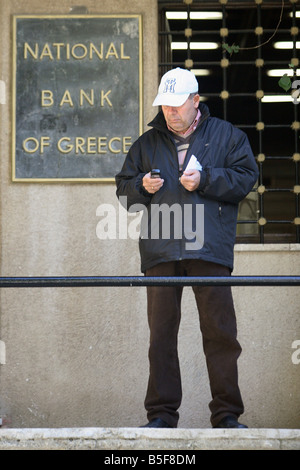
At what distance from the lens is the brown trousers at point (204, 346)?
4418 mm

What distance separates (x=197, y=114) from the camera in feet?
15.6

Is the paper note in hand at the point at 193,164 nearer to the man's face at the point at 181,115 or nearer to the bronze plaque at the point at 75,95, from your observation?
the man's face at the point at 181,115

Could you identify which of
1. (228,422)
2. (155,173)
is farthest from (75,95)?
(228,422)

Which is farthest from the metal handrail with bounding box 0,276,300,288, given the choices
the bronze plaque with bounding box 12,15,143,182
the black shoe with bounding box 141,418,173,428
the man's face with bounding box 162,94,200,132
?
the bronze plaque with bounding box 12,15,143,182

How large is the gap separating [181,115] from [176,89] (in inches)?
5.1

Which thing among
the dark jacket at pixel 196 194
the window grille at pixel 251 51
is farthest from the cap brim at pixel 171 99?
the window grille at pixel 251 51

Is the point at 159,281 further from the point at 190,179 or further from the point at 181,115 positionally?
the point at 181,115

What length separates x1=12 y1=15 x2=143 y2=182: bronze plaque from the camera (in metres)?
6.26

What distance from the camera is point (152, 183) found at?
14.6ft

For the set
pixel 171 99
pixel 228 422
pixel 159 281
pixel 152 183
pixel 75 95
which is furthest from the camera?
pixel 75 95
